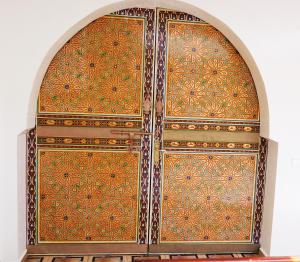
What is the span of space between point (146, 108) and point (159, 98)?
0.15 meters

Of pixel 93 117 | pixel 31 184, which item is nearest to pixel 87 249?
pixel 31 184

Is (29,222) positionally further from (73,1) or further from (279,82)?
(279,82)

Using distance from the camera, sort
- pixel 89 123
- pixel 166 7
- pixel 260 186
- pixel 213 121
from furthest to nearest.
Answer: pixel 260 186, pixel 213 121, pixel 89 123, pixel 166 7

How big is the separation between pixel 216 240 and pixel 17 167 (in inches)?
80.6

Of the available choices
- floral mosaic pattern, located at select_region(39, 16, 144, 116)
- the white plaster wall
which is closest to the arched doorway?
floral mosaic pattern, located at select_region(39, 16, 144, 116)

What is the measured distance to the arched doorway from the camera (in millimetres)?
3805

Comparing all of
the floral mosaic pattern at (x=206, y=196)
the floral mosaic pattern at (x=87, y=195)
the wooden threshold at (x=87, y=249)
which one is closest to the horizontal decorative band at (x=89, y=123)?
the floral mosaic pattern at (x=87, y=195)

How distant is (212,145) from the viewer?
4.00 m

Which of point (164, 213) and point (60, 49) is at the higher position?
point (60, 49)

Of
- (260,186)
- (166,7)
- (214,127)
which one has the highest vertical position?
(166,7)

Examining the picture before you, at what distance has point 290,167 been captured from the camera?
382 cm

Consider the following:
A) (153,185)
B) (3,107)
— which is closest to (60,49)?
(3,107)

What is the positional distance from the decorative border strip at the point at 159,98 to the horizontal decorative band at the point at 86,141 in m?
0.26

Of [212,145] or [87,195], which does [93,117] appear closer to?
[87,195]
